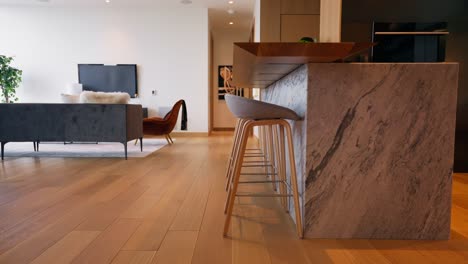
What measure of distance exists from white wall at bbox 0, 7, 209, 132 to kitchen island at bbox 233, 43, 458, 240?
5.91 m

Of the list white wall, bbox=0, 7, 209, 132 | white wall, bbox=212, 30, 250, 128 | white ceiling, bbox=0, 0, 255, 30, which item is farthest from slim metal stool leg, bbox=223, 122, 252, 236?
white wall, bbox=212, 30, 250, 128

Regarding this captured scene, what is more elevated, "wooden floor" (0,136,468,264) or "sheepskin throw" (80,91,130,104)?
"sheepskin throw" (80,91,130,104)

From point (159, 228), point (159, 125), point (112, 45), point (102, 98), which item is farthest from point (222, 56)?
point (159, 228)

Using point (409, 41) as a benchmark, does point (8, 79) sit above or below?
below

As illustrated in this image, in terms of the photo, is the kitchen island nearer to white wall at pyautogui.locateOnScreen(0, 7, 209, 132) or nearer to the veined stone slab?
the veined stone slab

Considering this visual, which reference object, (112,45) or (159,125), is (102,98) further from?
(112,45)

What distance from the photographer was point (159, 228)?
5.37 feet

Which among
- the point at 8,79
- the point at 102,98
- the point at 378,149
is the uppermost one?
the point at 8,79

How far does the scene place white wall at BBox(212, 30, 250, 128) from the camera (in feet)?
30.1

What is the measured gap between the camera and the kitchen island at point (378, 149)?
148 cm

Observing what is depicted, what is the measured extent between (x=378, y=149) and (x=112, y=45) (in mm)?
6962

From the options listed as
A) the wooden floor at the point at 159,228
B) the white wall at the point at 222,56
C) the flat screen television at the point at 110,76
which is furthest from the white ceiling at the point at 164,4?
the wooden floor at the point at 159,228

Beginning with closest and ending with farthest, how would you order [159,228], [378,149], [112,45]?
[378,149] → [159,228] → [112,45]

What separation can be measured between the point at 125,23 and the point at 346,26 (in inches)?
221
